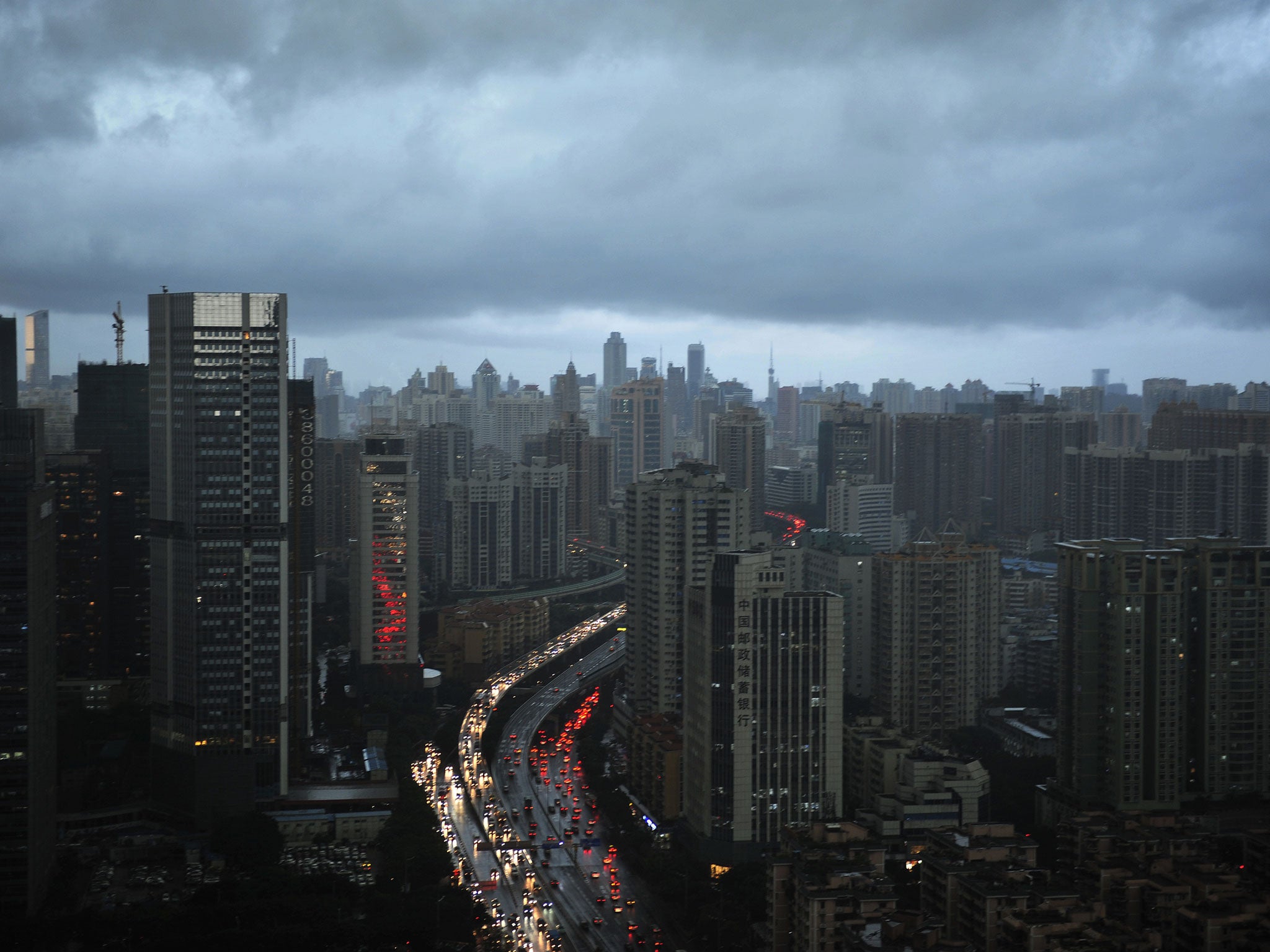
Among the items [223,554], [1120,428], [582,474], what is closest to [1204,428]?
[1120,428]

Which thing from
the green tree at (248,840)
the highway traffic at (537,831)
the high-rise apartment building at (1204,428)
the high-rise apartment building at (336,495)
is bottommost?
the highway traffic at (537,831)

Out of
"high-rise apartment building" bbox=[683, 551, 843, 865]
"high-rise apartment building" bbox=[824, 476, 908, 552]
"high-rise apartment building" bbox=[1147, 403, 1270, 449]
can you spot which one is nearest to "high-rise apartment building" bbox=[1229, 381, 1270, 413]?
"high-rise apartment building" bbox=[1147, 403, 1270, 449]

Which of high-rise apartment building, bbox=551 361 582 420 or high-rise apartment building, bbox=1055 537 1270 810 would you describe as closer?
high-rise apartment building, bbox=1055 537 1270 810

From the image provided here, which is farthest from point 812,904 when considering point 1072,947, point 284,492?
point 284,492

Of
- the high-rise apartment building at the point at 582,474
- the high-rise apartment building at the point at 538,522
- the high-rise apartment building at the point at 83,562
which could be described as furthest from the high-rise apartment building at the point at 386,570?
the high-rise apartment building at the point at 582,474

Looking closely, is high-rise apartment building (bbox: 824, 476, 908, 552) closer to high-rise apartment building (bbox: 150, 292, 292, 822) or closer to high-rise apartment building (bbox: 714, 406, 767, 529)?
high-rise apartment building (bbox: 714, 406, 767, 529)

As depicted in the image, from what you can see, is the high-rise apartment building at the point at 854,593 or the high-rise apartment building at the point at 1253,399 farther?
the high-rise apartment building at the point at 1253,399

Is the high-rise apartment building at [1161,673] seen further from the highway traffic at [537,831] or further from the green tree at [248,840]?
the green tree at [248,840]
